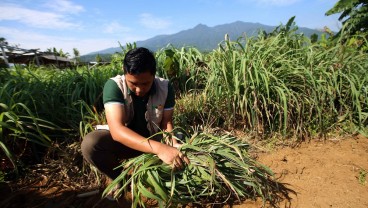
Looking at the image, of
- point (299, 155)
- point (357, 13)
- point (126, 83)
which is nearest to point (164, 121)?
point (126, 83)

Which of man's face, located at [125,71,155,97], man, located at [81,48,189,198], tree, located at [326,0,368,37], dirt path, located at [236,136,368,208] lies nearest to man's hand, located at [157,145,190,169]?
man, located at [81,48,189,198]

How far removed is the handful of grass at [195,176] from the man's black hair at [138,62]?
486 millimetres

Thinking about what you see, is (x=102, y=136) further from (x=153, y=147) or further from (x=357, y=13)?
(x=357, y=13)

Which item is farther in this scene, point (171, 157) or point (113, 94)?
point (113, 94)

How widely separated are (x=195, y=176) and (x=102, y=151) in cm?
65

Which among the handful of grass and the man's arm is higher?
the man's arm

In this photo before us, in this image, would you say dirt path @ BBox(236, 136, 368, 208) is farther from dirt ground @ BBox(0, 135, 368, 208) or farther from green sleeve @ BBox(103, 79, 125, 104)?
green sleeve @ BBox(103, 79, 125, 104)

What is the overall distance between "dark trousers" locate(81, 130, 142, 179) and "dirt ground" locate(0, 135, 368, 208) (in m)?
0.24

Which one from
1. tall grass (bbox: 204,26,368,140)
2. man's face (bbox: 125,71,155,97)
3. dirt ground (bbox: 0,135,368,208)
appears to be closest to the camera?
man's face (bbox: 125,71,155,97)

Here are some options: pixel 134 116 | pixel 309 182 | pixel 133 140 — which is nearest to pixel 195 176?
pixel 133 140

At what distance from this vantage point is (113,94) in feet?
A: 5.20

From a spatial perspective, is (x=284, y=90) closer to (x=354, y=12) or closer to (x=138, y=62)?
(x=138, y=62)

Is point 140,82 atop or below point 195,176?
atop

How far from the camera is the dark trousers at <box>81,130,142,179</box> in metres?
1.65
